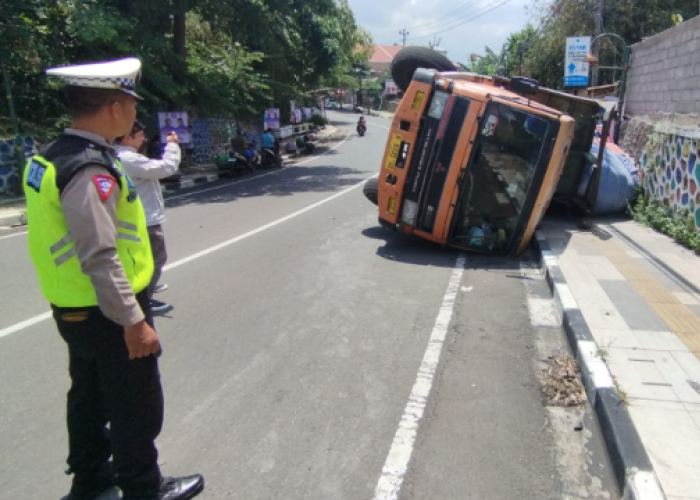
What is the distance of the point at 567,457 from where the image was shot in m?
3.15

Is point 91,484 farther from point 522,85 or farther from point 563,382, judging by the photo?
point 522,85

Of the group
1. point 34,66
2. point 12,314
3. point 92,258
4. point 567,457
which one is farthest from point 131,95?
point 34,66

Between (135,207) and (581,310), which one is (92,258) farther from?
(581,310)

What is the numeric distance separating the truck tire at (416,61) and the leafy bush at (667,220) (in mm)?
4256

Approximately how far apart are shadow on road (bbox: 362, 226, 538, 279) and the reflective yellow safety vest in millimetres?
5073

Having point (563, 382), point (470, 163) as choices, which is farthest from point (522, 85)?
point (563, 382)

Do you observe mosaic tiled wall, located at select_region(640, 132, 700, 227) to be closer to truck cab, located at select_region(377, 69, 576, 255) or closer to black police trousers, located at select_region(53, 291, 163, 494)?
truck cab, located at select_region(377, 69, 576, 255)

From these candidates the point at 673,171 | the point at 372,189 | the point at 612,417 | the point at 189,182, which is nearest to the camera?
the point at 612,417

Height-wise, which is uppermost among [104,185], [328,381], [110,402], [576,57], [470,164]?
[576,57]

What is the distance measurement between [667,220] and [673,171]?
75cm

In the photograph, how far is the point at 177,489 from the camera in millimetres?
2727

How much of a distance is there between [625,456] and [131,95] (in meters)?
3.00

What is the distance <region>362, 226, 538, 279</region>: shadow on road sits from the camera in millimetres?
7168

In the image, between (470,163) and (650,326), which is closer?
(650,326)
